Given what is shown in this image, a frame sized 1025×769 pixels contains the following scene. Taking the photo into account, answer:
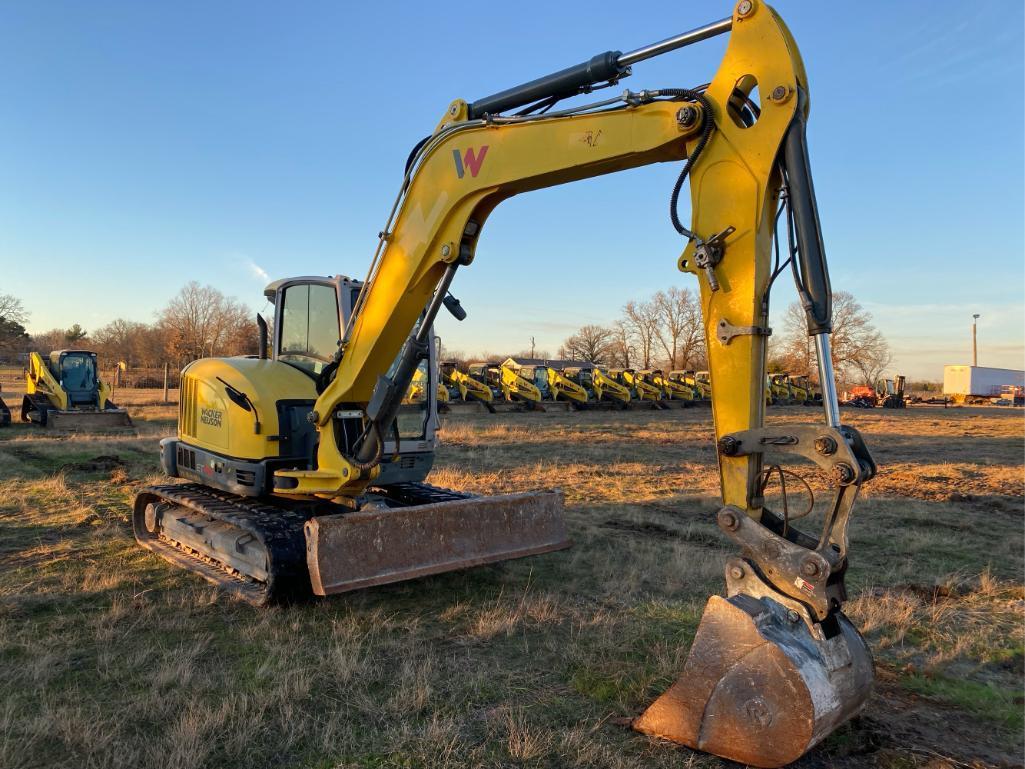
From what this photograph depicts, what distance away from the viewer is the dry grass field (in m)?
3.37

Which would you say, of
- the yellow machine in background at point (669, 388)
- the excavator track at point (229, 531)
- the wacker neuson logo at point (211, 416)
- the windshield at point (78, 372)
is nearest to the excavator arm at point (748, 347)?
the excavator track at point (229, 531)

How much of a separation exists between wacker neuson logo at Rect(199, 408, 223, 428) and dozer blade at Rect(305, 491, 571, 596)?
6.58 ft

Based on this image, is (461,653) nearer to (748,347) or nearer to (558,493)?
(558,493)

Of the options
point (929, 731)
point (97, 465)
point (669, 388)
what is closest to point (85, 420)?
point (97, 465)

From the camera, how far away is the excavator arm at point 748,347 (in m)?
3.04

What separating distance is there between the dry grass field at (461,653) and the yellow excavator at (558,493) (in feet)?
1.31

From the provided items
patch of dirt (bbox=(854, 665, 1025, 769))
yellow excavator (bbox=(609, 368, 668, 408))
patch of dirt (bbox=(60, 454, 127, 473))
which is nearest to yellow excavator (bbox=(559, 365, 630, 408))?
yellow excavator (bbox=(609, 368, 668, 408))

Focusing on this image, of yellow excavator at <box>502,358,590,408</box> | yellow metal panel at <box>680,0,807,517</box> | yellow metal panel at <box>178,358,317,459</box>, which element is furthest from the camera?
yellow excavator at <box>502,358,590,408</box>

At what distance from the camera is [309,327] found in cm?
632

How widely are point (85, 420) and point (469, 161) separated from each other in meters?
20.7

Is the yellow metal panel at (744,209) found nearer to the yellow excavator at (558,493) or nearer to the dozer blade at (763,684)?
the yellow excavator at (558,493)

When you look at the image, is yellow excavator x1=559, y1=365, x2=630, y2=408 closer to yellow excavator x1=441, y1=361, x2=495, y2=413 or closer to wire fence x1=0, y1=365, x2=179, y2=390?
yellow excavator x1=441, y1=361, x2=495, y2=413

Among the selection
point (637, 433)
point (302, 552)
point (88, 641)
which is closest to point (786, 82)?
point (302, 552)

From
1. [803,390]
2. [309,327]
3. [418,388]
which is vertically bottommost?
[803,390]
